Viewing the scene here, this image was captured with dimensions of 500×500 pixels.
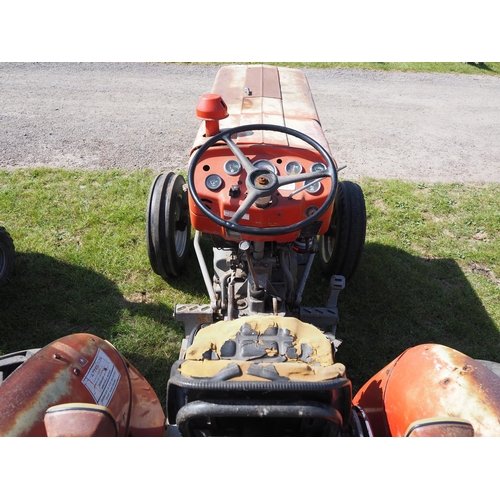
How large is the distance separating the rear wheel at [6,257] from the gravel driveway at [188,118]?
168cm

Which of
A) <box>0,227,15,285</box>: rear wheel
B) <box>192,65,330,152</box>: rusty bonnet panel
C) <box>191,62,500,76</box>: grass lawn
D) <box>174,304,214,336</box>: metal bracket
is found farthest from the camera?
<box>191,62,500,76</box>: grass lawn

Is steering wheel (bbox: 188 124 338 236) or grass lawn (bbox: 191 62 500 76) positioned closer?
steering wheel (bbox: 188 124 338 236)

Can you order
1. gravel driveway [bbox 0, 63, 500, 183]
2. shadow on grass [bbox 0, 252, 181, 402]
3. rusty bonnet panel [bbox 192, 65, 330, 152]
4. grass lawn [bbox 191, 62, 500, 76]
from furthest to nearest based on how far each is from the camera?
grass lawn [bbox 191, 62, 500, 76] < gravel driveway [bbox 0, 63, 500, 183] < shadow on grass [bbox 0, 252, 181, 402] < rusty bonnet panel [bbox 192, 65, 330, 152]

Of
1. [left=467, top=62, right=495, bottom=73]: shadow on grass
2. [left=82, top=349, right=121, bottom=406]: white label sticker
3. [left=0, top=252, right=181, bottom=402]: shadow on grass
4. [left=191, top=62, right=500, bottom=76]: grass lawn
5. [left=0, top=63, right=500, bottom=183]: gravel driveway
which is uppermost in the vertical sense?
[left=467, top=62, right=495, bottom=73]: shadow on grass

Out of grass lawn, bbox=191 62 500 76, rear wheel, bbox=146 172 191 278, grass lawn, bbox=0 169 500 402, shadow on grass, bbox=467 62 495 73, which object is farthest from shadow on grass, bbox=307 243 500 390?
shadow on grass, bbox=467 62 495 73

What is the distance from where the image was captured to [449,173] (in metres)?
4.99

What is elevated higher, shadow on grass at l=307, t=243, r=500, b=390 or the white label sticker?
the white label sticker

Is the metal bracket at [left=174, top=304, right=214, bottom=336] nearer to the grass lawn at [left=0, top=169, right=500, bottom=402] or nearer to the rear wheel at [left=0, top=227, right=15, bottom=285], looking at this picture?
the grass lawn at [left=0, top=169, right=500, bottom=402]

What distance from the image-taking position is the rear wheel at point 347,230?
3014mm

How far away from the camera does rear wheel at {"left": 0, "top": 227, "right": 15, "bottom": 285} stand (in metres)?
3.13

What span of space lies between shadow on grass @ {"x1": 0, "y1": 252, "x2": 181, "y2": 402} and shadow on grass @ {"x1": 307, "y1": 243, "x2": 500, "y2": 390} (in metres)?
1.23

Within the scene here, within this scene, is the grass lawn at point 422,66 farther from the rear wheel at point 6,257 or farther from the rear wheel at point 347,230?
the rear wheel at point 6,257

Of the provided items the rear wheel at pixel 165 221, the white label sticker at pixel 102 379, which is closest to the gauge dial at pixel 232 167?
the rear wheel at pixel 165 221

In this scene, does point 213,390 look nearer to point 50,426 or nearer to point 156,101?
point 50,426
